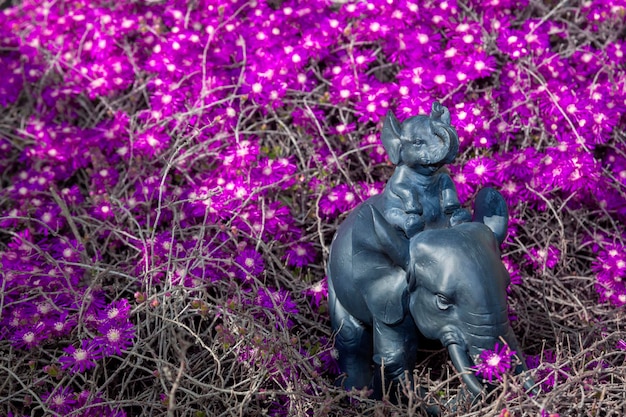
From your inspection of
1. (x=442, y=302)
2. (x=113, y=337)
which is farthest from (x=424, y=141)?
(x=113, y=337)

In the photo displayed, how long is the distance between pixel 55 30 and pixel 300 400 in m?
1.90

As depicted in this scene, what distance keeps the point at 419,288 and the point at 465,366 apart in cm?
19

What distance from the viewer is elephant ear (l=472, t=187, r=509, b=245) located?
1.67 m

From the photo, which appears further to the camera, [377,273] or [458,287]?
[377,273]

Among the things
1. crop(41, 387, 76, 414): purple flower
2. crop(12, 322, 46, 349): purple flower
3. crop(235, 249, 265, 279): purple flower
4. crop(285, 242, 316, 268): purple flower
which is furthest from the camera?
crop(285, 242, 316, 268): purple flower

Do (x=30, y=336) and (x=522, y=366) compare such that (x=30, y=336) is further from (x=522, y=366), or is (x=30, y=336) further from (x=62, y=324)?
(x=522, y=366)

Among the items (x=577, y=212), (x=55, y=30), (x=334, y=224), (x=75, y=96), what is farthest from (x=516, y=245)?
(x=55, y=30)

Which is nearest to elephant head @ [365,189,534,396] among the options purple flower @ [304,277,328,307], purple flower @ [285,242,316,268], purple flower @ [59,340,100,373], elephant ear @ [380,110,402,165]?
elephant ear @ [380,110,402,165]

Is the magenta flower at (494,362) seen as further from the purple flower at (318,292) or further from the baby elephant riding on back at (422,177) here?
the purple flower at (318,292)

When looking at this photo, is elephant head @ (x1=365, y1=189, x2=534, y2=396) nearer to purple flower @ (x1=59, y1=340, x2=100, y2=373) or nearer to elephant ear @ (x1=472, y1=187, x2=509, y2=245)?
elephant ear @ (x1=472, y1=187, x2=509, y2=245)

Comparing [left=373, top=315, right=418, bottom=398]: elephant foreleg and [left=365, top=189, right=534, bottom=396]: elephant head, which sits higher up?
[left=365, top=189, right=534, bottom=396]: elephant head

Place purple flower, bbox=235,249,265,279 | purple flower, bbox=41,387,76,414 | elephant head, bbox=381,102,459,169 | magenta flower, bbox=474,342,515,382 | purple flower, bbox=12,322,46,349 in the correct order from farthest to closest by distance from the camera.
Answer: purple flower, bbox=235,249,265,279 → purple flower, bbox=12,322,46,349 → purple flower, bbox=41,387,76,414 → elephant head, bbox=381,102,459,169 → magenta flower, bbox=474,342,515,382

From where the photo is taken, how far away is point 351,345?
1809 millimetres

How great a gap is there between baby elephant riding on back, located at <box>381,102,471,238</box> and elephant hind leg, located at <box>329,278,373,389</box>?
1.00 ft
